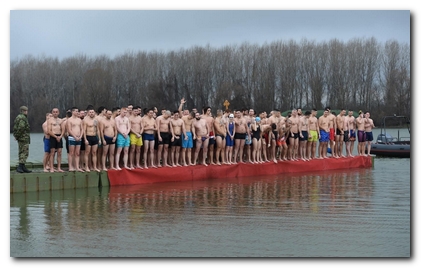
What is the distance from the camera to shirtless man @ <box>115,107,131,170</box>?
18.3 m

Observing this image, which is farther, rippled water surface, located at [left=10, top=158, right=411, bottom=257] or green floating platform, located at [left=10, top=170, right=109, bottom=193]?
green floating platform, located at [left=10, top=170, right=109, bottom=193]

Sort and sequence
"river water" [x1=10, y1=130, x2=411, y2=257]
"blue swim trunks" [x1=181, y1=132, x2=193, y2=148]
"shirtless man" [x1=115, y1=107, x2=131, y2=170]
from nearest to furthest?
1. "river water" [x1=10, y1=130, x2=411, y2=257]
2. "shirtless man" [x1=115, y1=107, x2=131, y2=170]
3. "blue swim trunks" [x1=181, y1=132, x2=193, y2=148]


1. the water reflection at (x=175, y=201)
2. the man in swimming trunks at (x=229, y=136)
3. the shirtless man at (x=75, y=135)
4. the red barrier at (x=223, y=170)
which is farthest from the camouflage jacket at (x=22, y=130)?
the man in swimming trunks at (x=229, y=136)

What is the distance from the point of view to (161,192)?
17203 millimetres

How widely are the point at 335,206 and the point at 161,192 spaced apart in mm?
4758

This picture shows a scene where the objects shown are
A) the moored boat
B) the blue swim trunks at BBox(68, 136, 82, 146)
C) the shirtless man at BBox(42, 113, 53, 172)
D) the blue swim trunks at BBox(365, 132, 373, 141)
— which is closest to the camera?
the shirtless man at BBox(42, 113, 53, 172)

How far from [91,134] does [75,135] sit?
0.53 metres

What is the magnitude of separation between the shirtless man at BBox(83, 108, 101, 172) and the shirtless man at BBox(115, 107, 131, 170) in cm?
67

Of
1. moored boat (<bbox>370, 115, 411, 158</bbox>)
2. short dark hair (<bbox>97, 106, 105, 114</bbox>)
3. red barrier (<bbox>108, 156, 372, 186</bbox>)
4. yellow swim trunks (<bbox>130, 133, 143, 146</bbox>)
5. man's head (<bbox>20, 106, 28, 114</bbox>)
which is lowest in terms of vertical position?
red barrier (<bbox>108, 156, 372, 186</bbox>)

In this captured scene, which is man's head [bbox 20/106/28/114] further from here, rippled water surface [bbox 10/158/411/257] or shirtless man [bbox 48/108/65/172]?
rippled water surface [bbox 10/158/411/257]

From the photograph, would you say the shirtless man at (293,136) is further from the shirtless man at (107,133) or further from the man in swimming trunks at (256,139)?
the shirtless man at (107,133)

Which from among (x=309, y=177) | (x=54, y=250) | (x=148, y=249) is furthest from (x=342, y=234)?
(x=309, y=177)

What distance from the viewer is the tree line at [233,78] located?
1603cm

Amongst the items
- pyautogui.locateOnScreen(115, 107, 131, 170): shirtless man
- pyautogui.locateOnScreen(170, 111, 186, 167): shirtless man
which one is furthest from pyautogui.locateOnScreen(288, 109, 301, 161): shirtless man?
pyautogui.locateOnScreen(115, 107, 131, 170): shirtless man
